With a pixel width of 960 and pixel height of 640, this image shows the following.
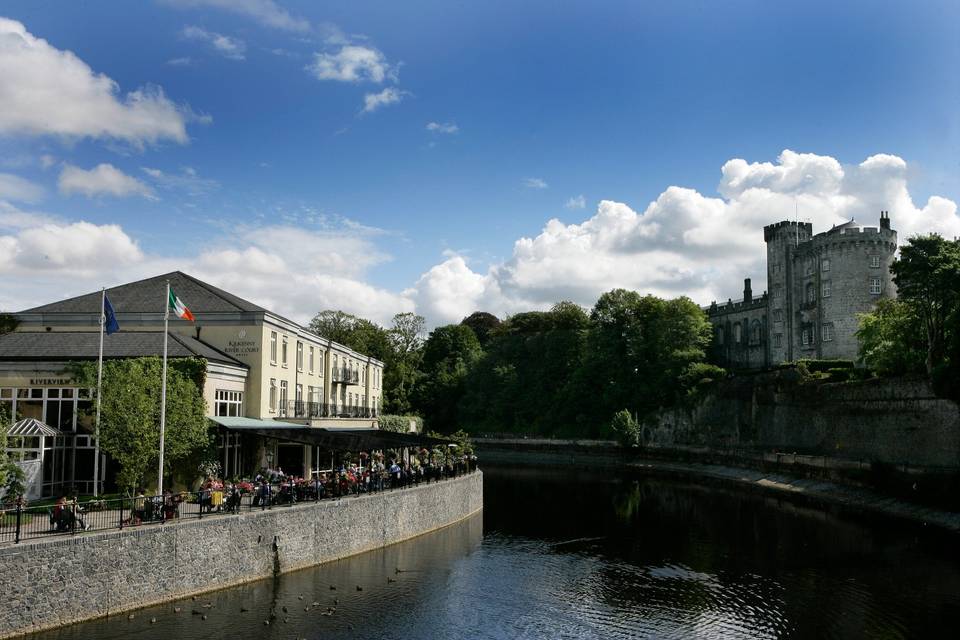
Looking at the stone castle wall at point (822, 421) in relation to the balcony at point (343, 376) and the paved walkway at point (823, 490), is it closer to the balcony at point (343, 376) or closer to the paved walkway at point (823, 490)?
the paved walkway at point (823, 490)

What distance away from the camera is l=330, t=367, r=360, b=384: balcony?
49875mm

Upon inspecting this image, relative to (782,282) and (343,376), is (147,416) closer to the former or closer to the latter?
(343,376)

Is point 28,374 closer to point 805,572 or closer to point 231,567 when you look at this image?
point 231,567

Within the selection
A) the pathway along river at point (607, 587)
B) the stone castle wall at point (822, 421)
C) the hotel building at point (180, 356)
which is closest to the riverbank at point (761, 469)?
the stone castle wall at point (822, 421)

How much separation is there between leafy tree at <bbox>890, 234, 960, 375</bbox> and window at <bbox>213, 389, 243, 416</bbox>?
3980 cm

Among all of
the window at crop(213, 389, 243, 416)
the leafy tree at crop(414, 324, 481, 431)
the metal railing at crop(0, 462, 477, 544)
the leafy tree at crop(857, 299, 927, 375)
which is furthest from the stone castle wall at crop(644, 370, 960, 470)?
the window at crop(213, 389, 243, 416)

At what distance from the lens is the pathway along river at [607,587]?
20.6 m

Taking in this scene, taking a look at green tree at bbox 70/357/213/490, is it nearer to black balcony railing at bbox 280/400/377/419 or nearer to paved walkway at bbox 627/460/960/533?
black balcony railing at bbox 280/400/377/419

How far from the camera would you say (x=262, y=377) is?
3725 cm

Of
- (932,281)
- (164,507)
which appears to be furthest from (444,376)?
(164,507)

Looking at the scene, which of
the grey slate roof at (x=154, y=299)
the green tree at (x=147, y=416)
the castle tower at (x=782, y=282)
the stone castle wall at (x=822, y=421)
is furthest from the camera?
the castle tower at (x=782, y=282)

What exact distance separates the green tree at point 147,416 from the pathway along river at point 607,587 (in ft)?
20.9

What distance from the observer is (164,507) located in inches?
864

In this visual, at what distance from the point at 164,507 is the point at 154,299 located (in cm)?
1897
